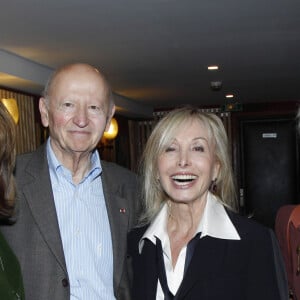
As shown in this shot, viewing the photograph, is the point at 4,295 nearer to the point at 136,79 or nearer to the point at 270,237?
the point at 270,237

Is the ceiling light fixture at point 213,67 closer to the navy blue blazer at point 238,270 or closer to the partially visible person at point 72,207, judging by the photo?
the partially visible person at point 72,207

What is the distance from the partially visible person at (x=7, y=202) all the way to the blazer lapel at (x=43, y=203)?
145 mm

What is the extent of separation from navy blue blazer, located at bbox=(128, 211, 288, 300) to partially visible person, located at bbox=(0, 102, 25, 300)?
19.5 inches

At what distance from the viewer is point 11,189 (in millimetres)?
1713

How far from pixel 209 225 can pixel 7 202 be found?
0.74 meters

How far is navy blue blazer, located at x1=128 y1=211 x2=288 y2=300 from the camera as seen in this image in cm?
171

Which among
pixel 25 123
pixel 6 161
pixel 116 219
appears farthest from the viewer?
pixel 25 123

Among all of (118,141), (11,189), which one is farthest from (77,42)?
(118,141)

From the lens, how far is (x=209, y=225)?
185 cm

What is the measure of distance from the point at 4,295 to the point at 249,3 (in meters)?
2.79

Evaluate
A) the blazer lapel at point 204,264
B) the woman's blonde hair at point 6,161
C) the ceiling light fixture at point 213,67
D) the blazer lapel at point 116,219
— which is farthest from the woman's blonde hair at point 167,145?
the ceiling light fixture at point 213,67

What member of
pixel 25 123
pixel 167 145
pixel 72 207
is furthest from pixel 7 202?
pixel 25 123

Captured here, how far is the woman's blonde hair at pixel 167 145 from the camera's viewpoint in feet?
6.40

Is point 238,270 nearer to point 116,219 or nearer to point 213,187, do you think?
point 213,187
